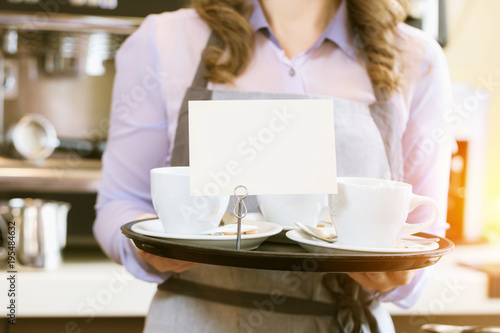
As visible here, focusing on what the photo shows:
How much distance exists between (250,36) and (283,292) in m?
0.38

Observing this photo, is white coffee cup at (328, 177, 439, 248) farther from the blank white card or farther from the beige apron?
the beige apron

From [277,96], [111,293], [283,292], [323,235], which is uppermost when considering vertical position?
[277,96]

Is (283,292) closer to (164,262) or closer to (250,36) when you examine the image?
(164,262)

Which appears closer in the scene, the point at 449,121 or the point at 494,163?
the point at 449,121

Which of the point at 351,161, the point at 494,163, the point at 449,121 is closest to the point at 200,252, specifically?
the point at 351,161

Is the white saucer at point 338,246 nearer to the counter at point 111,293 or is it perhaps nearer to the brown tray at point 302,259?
the brown tray at point 302,259

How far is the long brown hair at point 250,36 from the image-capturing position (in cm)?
80

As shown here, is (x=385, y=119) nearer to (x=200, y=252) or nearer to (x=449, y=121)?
(x=449, y=121)

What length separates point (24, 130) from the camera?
183 centimetres

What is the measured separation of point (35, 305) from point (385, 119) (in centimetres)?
102

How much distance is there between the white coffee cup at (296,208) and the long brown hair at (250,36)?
0.24 metres

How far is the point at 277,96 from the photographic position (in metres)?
0.79

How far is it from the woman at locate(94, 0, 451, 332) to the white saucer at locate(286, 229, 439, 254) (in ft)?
0.67

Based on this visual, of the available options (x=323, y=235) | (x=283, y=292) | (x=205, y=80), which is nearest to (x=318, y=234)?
(x=323, y=235)
